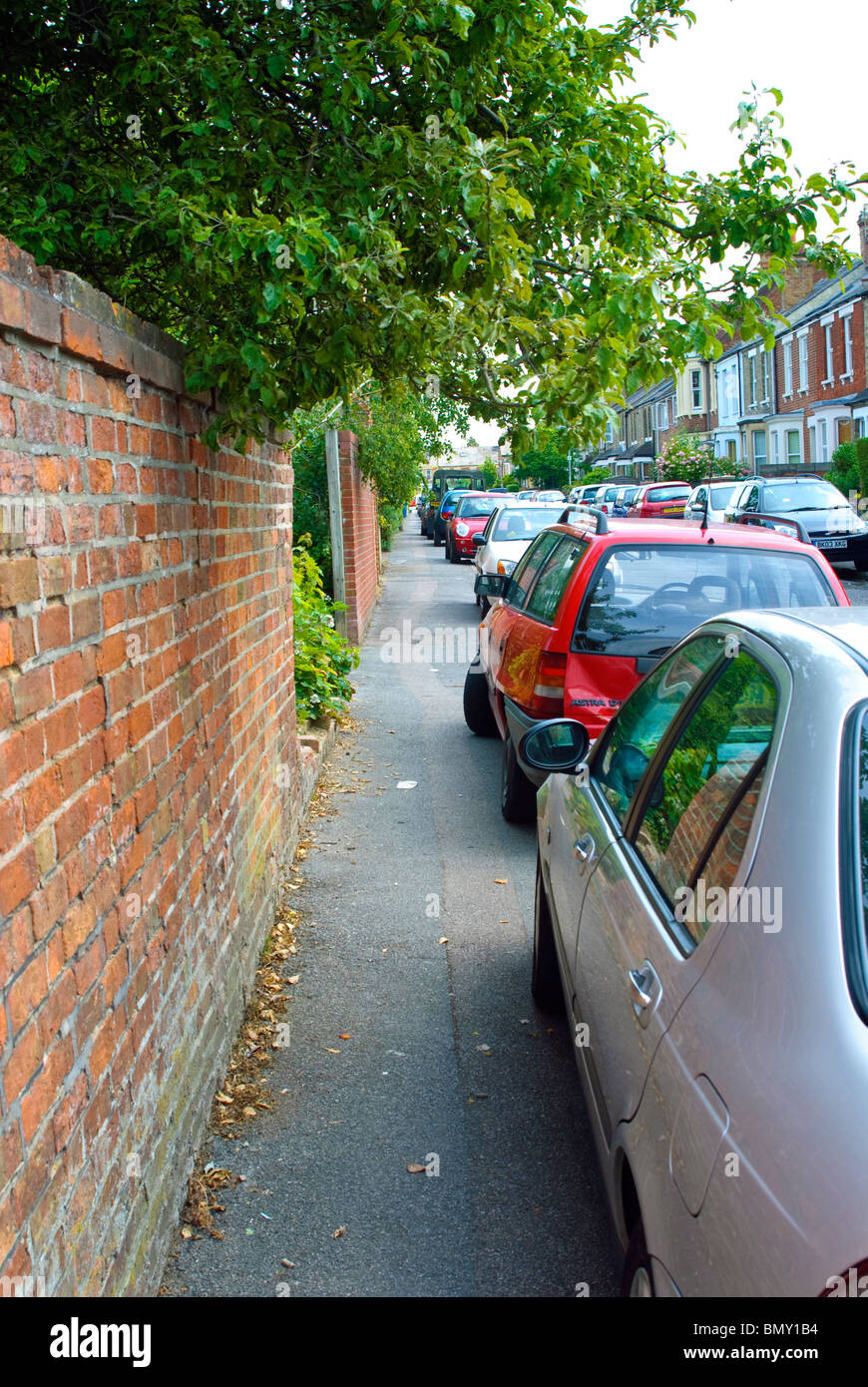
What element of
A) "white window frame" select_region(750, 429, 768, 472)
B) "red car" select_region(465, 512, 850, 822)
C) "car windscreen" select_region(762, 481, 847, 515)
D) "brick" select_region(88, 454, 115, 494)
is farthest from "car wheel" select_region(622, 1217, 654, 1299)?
"white window frame" select_region(750, 429, 768, 472)

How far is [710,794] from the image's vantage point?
2.62 m

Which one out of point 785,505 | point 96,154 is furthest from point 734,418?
point 96,154

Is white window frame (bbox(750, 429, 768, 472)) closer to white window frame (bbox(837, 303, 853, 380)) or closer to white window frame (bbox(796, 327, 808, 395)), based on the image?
white window frame (bbox(796, 327, 808, 395))

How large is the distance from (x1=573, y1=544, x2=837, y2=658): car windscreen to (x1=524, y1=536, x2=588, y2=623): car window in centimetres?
27

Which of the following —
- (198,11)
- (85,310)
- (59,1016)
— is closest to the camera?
(59,1016)

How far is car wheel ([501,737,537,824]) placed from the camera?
737 centimetres

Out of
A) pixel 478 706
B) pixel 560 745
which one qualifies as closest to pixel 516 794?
pixel 478 706

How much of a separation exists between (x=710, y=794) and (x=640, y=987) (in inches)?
16.5

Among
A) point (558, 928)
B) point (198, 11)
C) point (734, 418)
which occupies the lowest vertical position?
point (558, 928)

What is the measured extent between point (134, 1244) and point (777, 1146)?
5.68ft

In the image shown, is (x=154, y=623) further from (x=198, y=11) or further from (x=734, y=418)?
(x=734, y=418)

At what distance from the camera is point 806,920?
189 centimetres

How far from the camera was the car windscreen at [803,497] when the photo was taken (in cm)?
2408

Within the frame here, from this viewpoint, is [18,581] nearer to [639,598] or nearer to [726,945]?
[726,945]
